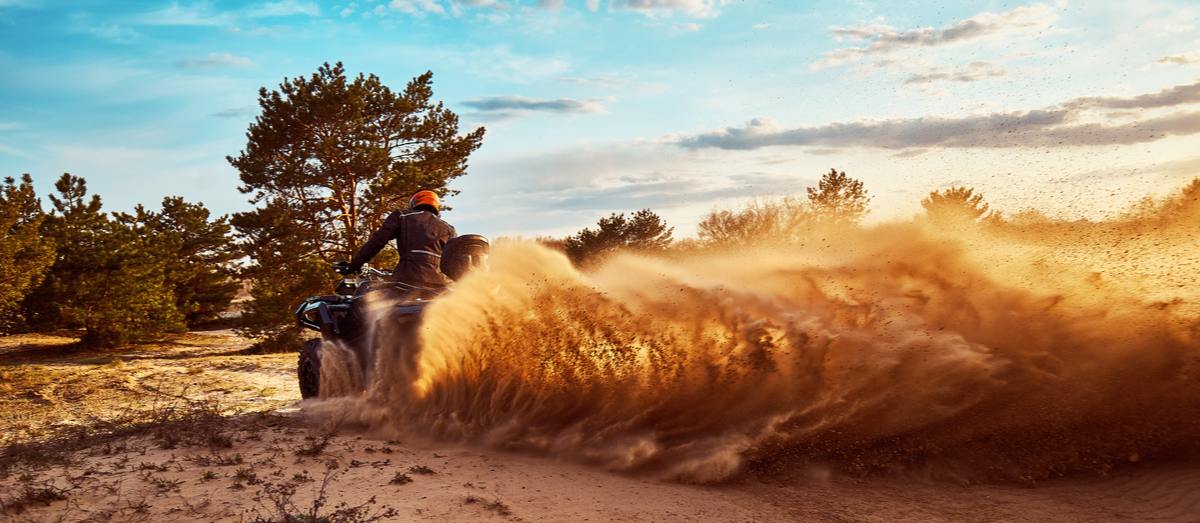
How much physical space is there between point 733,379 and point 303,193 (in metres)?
22.2

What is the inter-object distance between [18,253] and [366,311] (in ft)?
57.3

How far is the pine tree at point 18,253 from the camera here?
18016 mm

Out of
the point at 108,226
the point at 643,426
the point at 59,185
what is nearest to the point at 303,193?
the point at 108,226

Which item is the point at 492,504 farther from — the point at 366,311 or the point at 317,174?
the point at 317,174

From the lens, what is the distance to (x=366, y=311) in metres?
7.02

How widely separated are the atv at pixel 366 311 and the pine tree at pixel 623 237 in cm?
2760

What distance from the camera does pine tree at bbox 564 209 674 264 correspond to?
118 feet

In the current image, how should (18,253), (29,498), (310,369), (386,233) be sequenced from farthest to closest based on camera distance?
(18,253) < (310,369) < (386,233) < (29,498)

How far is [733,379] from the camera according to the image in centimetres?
586

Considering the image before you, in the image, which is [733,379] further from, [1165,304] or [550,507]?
[1165,304]

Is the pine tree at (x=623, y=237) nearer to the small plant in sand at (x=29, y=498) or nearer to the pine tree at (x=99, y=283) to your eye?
the pine tree at (x=99, y=283)

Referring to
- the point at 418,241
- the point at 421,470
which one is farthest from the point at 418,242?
the point at 421,470

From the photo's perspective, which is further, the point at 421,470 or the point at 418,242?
the point at 418,242

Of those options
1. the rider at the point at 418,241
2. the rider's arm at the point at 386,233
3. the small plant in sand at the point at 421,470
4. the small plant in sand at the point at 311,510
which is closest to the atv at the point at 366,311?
the rider at the point at 418,241
